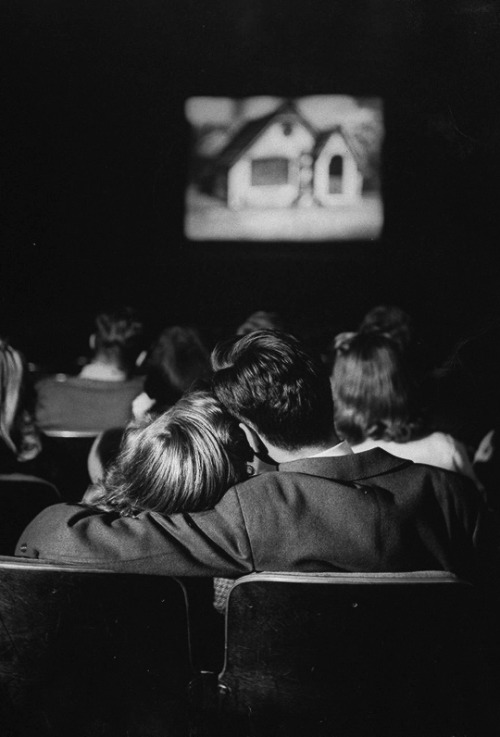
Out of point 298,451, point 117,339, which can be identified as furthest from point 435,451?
point 117,339

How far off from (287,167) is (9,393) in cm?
456

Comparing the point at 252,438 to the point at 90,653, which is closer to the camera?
the point at 90,653

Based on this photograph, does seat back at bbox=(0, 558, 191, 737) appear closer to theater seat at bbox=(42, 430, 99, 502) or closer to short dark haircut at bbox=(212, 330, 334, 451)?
short dark haircut at bbox=(212, 330, 334, 451)

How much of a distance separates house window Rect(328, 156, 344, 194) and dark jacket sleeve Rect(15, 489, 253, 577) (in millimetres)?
5443

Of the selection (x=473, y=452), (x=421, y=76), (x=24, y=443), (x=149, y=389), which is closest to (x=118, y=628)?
(x=24, y=443)

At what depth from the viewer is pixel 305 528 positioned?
44.8 inches

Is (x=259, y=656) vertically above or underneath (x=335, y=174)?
underneath

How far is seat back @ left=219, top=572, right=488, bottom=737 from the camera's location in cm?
98

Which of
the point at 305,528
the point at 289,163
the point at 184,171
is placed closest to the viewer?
the point at 305,528

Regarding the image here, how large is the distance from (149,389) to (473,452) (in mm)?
1478

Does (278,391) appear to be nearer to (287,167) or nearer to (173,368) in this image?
(173,368)

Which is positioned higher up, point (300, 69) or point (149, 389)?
point (300, 69)

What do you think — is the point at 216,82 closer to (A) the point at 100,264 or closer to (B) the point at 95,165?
(B) the point at 95,165

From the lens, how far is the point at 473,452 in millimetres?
2934
